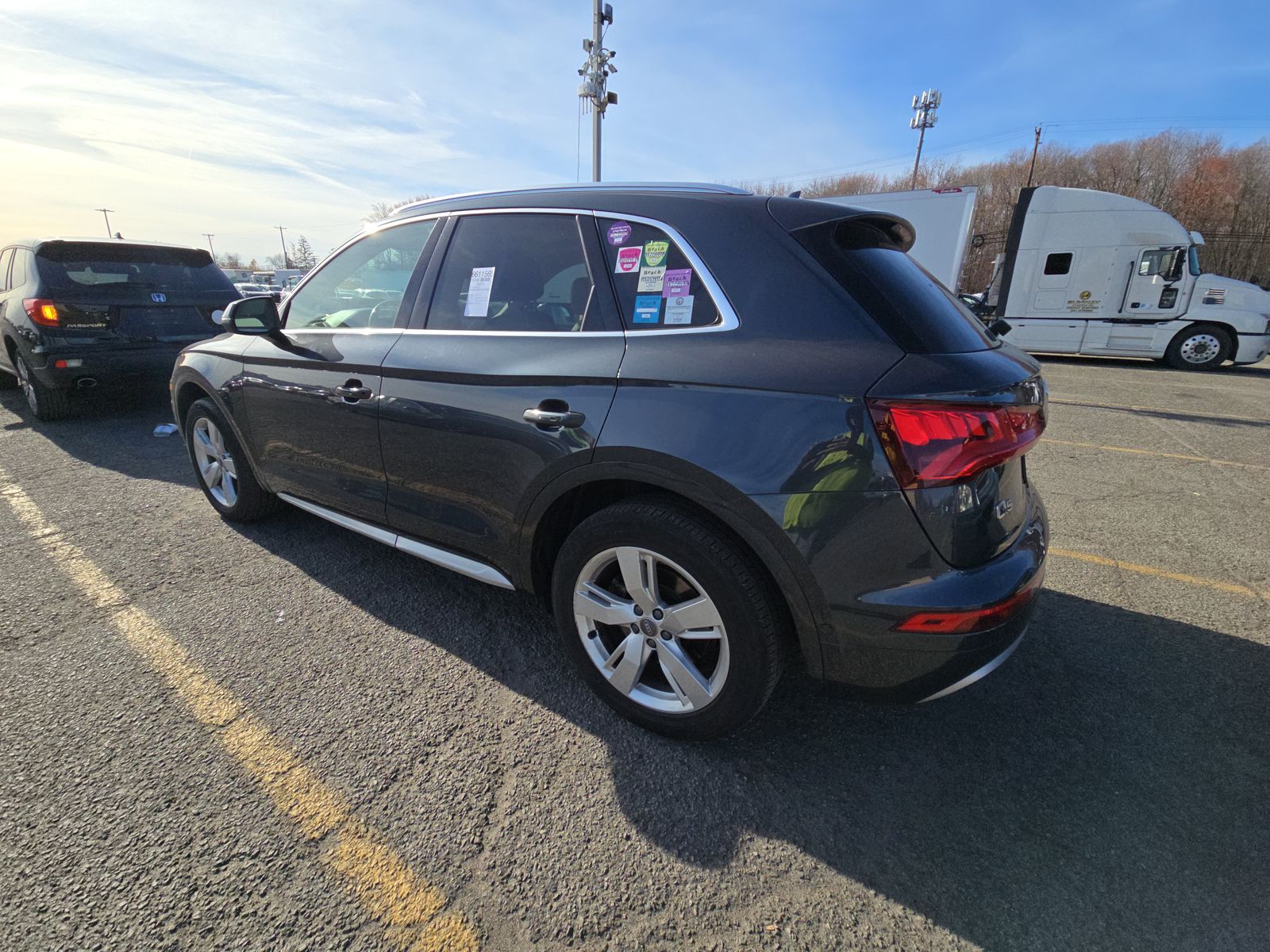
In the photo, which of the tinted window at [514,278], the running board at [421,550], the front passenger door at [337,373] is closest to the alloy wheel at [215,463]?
the front passenger door at [337,373]

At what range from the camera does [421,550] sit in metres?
2.63

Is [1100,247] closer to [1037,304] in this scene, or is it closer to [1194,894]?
[1037,304]

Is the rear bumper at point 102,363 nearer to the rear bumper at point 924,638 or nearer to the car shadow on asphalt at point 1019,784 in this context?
the car shadow on asphalt at point 1019,784

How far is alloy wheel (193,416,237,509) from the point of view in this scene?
367cm

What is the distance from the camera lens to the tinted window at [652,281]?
1.91 meters

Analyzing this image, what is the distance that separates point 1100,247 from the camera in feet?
40.9

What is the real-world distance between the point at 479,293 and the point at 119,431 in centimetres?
559

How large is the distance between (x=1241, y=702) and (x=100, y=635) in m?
4.62

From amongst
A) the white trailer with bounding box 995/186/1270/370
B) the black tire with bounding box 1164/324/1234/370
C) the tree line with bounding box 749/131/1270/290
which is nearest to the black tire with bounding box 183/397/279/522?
the white trailer with bounding box 995/186/1270/370

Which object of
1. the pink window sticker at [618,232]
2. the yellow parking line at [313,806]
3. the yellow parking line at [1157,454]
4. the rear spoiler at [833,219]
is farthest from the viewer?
the yellow parking line at [1157,454]

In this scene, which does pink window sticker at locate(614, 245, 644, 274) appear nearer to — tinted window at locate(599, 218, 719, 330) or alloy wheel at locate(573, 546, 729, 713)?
tinted window at locate(599, 218, 719, 330)

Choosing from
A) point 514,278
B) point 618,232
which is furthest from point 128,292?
point 618,232

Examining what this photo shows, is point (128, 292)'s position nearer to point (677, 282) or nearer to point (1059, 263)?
point (677, 282)

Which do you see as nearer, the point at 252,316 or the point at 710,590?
→ the point at 710,590
